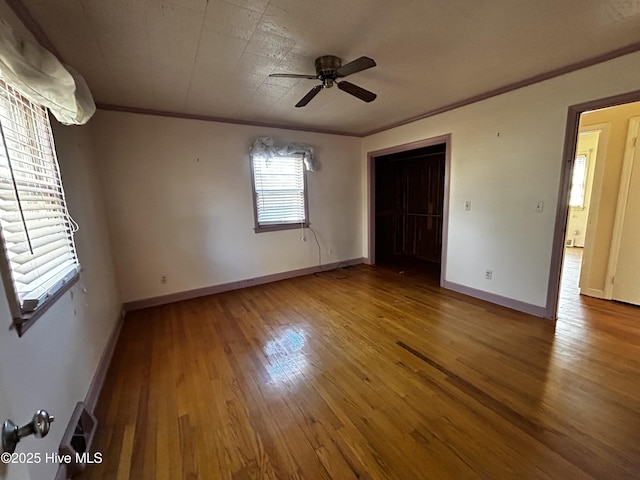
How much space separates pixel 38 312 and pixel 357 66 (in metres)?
2.33

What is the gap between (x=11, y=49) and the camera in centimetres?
104

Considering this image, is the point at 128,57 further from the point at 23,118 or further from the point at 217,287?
the point at 217,287

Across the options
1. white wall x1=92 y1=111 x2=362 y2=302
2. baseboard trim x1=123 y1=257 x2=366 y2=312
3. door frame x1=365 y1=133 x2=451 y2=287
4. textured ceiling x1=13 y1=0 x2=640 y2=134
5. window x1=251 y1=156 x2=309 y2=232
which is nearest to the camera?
textured ceiling x1=13 y1=0 x2=640 y2=134

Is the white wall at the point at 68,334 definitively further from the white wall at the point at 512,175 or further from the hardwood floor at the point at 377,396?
the white wall at the point at 512,175

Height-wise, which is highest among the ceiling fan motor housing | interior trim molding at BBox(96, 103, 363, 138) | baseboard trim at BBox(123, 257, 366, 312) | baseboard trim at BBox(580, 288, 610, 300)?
interior trim molding at BBox(96, 103, 363, 138)

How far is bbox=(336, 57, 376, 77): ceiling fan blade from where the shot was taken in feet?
5.99

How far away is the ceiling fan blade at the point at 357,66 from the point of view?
183 centimetres

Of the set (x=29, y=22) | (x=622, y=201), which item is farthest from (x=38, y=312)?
(x=622, y=201)

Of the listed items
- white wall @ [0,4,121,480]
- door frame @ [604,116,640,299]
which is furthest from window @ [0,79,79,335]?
door frame @ [604,116,640,299]

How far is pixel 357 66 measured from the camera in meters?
1.93

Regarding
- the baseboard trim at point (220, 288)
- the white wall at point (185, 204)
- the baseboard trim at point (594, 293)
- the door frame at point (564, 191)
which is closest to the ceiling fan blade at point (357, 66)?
the door frame at point (564, 191)

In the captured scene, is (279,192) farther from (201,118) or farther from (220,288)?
(220,288)

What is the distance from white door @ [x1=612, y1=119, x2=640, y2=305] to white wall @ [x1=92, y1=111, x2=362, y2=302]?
151 inches

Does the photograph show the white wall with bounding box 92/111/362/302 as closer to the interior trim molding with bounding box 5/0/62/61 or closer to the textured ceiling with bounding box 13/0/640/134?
the textured ceiling with bounding box 13/0/640/134
